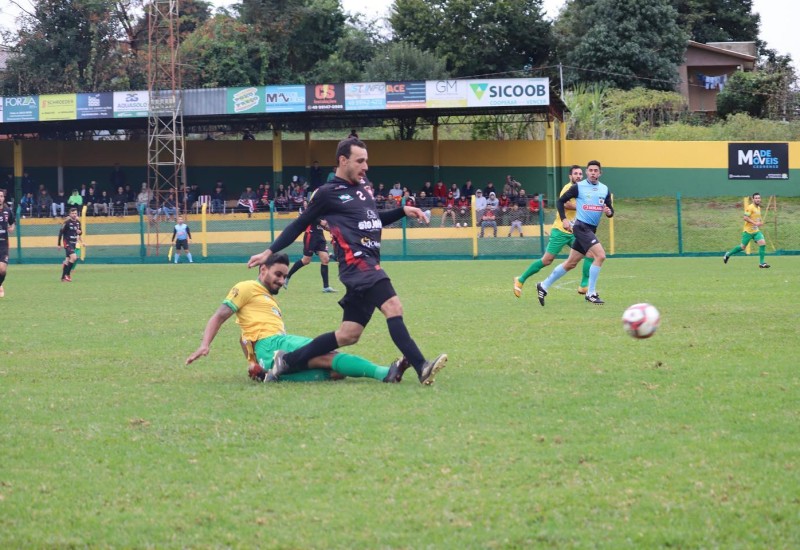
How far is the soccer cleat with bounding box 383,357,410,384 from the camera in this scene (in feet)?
25.6

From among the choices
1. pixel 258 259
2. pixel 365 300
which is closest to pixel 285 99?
pixel 365 300

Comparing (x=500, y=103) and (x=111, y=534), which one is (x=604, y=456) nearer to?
(x=111, y=534)

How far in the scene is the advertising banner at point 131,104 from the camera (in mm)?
39906

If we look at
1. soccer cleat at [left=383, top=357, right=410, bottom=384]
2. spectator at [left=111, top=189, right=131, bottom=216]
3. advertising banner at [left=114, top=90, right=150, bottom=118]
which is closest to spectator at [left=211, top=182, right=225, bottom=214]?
spectator at [left=111, top=189, right=131, bottom=216]

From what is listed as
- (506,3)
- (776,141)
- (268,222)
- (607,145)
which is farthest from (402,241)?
(506,3)

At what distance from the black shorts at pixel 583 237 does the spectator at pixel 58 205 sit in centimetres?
2722

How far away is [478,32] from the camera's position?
55.6 metres

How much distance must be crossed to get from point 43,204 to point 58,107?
153 inches

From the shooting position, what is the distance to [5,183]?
4547cm

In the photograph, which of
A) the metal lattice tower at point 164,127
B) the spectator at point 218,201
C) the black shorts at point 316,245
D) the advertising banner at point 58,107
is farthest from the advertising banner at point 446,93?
the black shorts at point 316,245

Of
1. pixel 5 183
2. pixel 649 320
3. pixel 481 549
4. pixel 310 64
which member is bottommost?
pixel 481 549

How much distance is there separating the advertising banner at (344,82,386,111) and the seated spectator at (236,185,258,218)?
16.9 ft

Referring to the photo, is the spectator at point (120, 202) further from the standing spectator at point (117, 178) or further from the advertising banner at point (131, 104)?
the advertising banner at point (131, 104)

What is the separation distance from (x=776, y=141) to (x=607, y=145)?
25.2 ft
